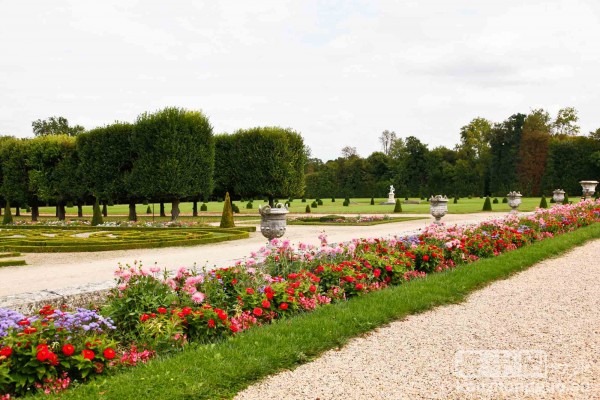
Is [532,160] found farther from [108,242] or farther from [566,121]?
[108,242]

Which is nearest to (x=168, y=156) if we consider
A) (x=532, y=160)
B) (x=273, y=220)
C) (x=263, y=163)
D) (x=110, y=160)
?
(x=110, y=160)

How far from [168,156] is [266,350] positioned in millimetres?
21793

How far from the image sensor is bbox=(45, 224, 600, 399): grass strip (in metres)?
3.59

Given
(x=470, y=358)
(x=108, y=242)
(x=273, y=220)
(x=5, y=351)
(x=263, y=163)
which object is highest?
(x=263, y=163)

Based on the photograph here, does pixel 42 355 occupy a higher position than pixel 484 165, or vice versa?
pixel 484 165

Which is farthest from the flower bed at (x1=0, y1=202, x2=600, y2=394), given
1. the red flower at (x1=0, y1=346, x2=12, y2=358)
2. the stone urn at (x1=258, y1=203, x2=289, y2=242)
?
the stone urn at (x1=258, y1=203, x2=289, y2=242)

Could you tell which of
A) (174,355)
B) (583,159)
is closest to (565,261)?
(174,355)

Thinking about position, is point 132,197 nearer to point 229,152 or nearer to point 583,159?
point 229,152

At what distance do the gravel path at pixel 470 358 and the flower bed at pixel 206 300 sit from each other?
1.03 m

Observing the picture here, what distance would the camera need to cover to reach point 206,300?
17.4 feet

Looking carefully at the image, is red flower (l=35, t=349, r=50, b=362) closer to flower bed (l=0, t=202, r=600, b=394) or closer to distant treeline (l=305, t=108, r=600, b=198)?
flower bed (l=0, t=202, r=600, b=394)

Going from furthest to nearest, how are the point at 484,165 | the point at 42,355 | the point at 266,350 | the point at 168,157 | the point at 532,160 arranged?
the point at 484,165 < the point at 532,160 < the point at 168,157 < the point at 266,350 < the point at 42,355

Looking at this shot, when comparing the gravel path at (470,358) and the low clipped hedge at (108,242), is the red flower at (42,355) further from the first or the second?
the low clipped hedge at (108,242)

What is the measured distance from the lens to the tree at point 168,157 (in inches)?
980
